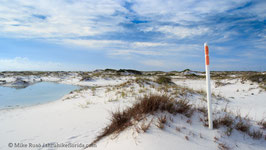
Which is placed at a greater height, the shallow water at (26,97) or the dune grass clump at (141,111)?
the dune grass clump at (141,111)

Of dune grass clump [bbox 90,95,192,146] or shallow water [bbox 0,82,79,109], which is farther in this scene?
shallow water [bbox 0,82,79,109]

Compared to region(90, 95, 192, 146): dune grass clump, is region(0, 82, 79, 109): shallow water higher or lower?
lower

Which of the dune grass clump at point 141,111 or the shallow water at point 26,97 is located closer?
the dune grass clump at point 141,111

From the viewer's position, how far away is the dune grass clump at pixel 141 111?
3129 millimetres

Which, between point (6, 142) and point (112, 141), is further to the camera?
point (6, 142)

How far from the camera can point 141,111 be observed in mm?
3297

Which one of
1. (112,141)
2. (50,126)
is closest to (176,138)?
(112,141)

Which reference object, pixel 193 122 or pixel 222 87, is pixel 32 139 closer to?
pixel 193 122

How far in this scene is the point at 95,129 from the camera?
411cm

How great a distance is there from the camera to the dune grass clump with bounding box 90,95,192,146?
10.3 ft

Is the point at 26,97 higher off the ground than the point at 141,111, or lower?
lower

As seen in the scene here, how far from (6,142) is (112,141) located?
3089 millimetres

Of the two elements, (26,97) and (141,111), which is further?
(26,97)

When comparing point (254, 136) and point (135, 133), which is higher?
point (135, 133)
